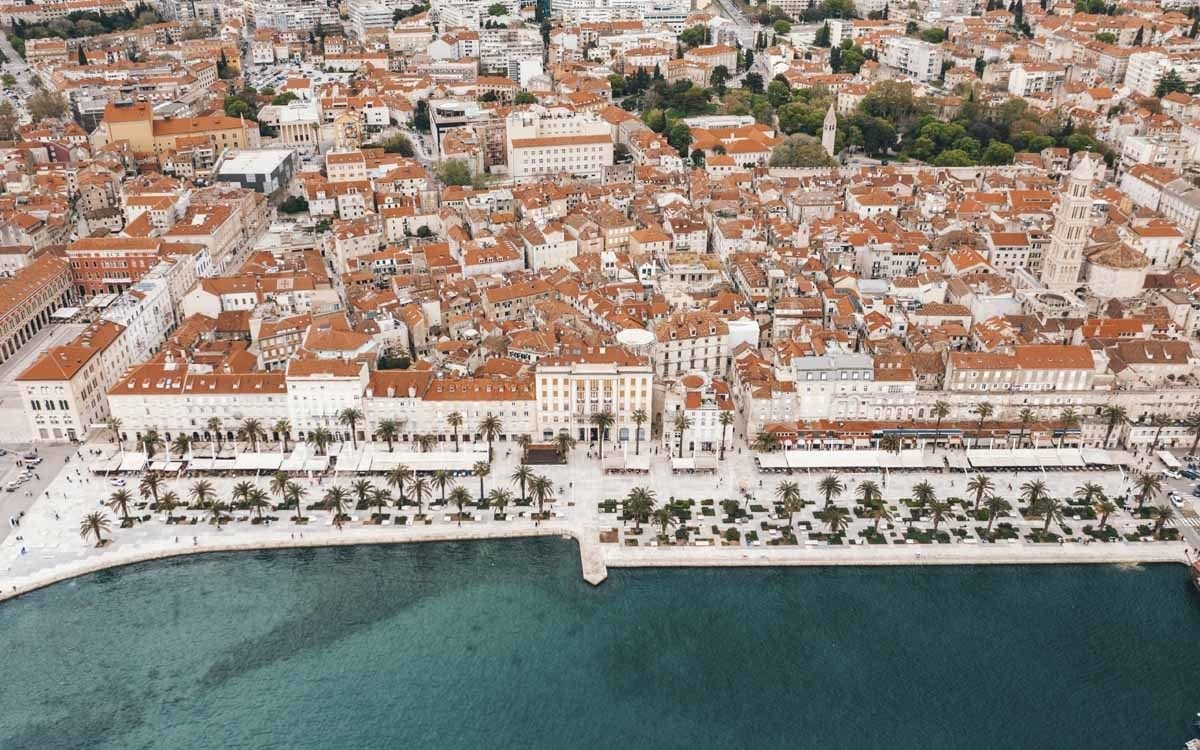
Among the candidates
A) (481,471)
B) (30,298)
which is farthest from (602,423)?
(30,298)

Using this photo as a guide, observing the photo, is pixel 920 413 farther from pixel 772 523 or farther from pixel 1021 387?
pixel 772 523

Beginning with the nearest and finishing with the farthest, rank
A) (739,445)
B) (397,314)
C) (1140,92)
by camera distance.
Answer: (739,445), (397,314), (1140,92)

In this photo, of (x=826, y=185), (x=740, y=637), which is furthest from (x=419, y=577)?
(x=826, y=185)

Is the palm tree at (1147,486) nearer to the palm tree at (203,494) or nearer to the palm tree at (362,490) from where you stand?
the palm tree at (362,490)

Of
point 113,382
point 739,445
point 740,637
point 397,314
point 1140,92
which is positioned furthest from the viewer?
point 1140,92

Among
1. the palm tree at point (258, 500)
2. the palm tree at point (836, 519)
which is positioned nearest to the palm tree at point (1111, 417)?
the palm tree at point (836, 519)

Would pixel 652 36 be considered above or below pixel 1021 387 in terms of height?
above
